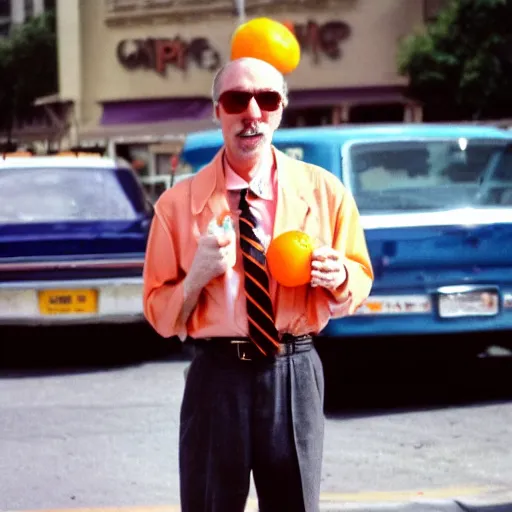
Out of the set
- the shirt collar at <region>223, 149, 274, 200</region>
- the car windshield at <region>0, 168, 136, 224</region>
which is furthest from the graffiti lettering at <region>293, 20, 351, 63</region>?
the shirt collar at <region>223, 149, 274, 200</region>

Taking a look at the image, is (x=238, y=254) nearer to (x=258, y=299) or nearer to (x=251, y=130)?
(x=258, y=299)

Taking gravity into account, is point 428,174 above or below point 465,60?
below

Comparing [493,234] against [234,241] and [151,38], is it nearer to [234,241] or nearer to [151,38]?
[234,241]

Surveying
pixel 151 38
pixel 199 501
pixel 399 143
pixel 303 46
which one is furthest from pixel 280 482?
pixel 151 38

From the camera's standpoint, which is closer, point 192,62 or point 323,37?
point 323,37

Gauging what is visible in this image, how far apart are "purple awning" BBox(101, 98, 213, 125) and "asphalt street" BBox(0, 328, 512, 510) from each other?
22.0m

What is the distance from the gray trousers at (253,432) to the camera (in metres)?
3.02

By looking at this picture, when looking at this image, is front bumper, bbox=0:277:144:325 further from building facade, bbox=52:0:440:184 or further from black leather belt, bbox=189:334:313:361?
building facade, bbox=52:0:440:184

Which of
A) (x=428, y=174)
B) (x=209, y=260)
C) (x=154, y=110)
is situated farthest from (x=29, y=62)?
(x=209, y=260)

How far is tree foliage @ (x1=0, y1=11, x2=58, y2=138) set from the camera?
123 ft

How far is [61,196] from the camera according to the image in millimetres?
9641

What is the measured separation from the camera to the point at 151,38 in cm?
3306

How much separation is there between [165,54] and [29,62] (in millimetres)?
6784

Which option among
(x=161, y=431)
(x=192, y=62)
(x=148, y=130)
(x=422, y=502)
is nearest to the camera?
(x=422, y=502)
